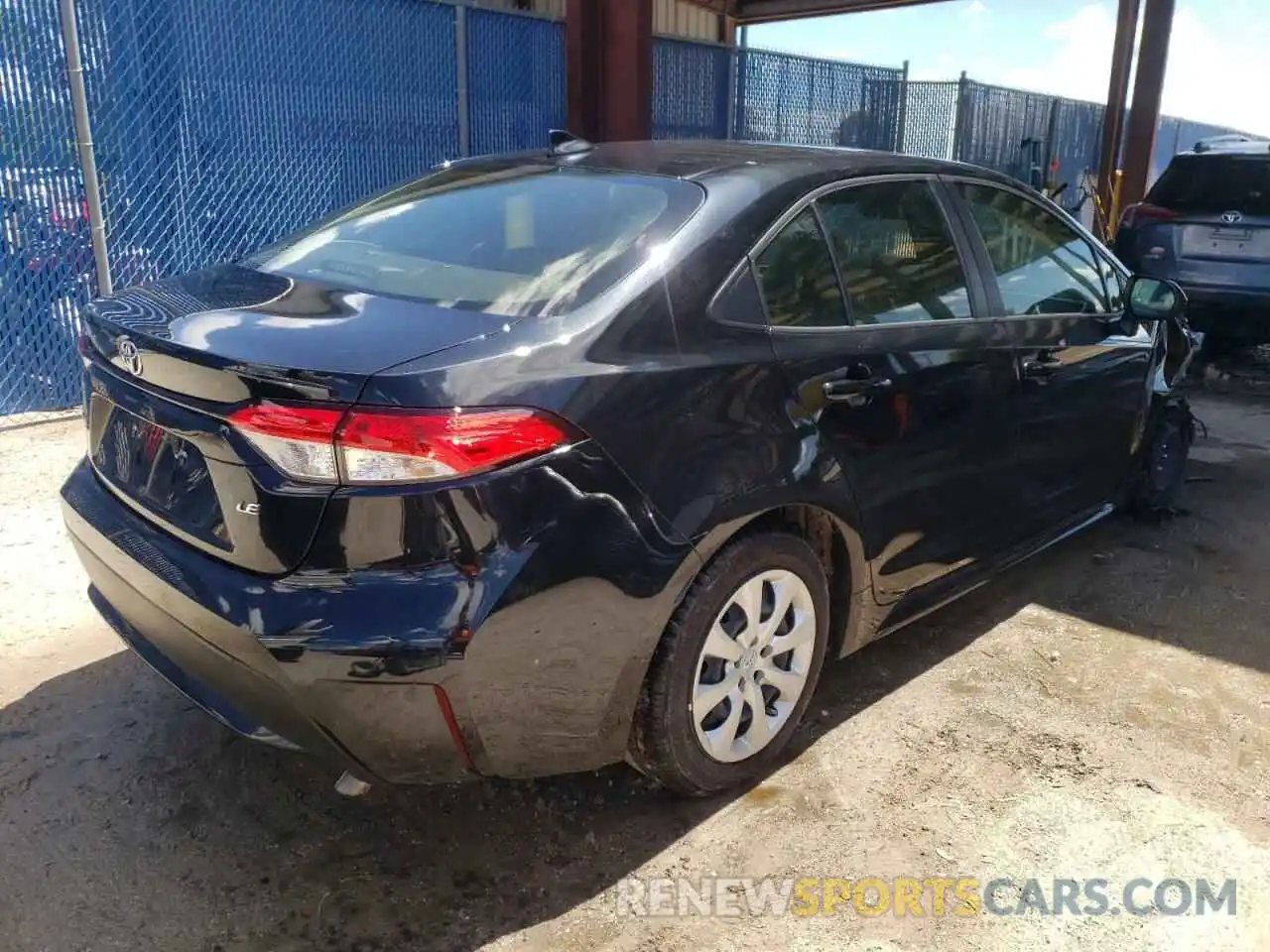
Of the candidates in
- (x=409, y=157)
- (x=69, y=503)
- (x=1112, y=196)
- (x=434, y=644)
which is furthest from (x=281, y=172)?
(x=1112, y=196)

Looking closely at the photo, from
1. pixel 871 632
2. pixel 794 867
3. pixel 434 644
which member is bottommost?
pixel 794 867

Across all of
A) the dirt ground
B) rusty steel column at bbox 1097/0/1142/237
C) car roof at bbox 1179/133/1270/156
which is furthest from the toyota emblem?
rusty steel column at bbox 1097/0/1142/237

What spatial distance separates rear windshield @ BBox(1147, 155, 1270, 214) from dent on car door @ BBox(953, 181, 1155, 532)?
4053 mm

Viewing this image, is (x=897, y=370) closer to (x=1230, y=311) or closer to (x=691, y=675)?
(x=691, y=675)

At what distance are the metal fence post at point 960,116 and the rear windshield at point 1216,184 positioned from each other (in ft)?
18.7

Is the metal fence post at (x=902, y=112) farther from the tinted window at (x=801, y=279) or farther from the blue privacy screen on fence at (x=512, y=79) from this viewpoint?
the tinted window at (x=801, y=279)

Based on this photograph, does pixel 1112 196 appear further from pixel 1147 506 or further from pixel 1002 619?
pixel 1002 619

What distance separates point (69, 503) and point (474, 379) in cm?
135

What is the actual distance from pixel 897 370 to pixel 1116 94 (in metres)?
12.8

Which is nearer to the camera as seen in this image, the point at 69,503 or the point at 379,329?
the point at 379,329

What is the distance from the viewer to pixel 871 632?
3150mm

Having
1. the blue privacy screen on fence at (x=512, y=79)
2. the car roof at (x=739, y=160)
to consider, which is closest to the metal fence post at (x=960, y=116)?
the blue privacy screen on fence at (x=512, y=79)

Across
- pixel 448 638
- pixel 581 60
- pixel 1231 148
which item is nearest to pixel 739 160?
pixel 448 638

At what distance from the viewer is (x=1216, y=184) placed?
297 inches
